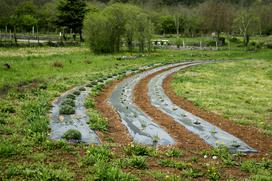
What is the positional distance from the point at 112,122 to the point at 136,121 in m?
1.13

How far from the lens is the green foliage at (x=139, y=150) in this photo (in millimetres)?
10914

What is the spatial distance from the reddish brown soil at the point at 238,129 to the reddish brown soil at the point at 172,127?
71.0 inches

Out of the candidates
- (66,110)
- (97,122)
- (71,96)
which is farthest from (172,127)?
(71,96)

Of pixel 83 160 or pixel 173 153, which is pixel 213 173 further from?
pixel 83 160

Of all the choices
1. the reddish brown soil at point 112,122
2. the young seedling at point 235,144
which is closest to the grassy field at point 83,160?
the reddish brown soil at point 112,122

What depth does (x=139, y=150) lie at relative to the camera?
11047mm

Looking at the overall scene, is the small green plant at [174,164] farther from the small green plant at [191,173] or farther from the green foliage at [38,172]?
the green foliage at [38,172]

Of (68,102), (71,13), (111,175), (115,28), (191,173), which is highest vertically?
(71,13)

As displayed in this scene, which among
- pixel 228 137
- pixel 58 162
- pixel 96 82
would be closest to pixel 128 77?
pixel 96 82

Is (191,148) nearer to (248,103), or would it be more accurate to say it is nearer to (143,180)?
(143,180)

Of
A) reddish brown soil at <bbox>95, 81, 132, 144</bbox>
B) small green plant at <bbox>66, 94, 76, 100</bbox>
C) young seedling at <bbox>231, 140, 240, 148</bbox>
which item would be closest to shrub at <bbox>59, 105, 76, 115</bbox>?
reddish brown soil at <bbox>95, 81, 132, 144</bbox>

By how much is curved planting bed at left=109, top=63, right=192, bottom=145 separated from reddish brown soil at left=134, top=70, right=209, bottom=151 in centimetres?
30

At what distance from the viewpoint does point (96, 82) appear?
84.0 feet

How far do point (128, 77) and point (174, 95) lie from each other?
836cm
